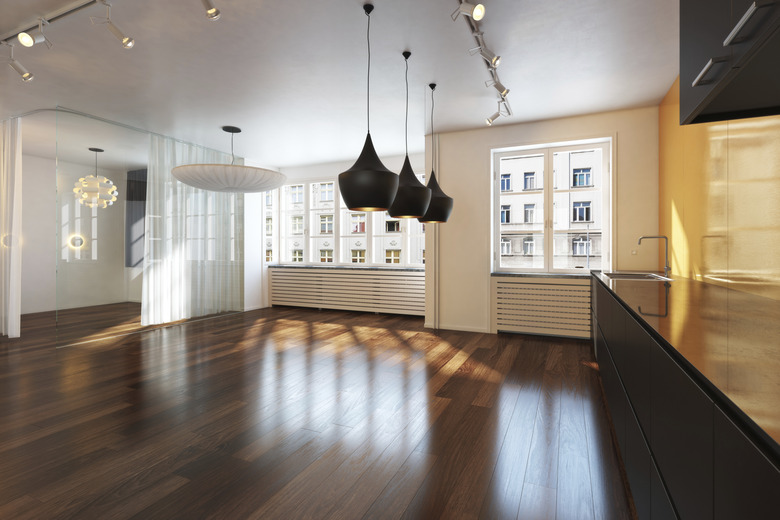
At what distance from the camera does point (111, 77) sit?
382 centimetres

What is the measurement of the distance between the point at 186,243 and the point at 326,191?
280 cm

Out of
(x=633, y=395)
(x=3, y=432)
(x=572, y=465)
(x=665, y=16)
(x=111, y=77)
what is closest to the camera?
(x=633, y=395)

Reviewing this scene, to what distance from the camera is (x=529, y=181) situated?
541 centimetres

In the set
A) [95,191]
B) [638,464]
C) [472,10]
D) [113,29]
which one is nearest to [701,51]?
[472,10]

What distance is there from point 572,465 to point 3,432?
3427mm

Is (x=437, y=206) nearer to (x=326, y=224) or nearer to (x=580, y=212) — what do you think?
(x=580, y=212)

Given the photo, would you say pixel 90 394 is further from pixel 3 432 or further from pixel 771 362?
pixel 771 362

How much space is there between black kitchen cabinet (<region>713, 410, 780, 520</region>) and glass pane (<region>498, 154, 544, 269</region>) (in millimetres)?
4866

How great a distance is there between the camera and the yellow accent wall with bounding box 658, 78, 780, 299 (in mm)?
2012

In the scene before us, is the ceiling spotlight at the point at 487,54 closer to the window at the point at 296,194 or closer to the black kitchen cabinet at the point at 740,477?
the black kitchen cabinet at the point at 740,477

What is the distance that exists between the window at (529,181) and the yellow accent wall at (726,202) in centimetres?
161

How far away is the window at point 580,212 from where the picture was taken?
200 inches

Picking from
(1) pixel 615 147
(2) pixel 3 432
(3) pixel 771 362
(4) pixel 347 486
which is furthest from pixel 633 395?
(1) pixel 615 147

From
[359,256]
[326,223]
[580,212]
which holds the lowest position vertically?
[359,256]
